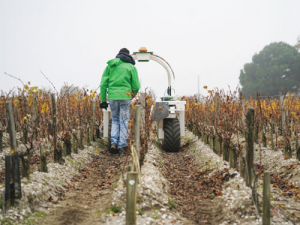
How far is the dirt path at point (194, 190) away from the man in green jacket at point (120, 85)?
1211 millimetres

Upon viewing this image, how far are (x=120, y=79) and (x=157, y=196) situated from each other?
2.78 m

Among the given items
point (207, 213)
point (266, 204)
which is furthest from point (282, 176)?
point (266, 204)

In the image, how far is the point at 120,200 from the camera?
339 centimetres

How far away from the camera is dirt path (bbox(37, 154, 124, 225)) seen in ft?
10.5

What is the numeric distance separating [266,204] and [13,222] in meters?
2.44

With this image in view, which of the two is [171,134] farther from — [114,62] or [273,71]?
[273,71]

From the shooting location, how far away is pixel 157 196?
354 cm

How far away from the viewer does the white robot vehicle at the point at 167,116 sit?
20.7ft

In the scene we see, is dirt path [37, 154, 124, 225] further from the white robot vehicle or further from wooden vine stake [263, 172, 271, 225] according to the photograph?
Result: wooden vine stake [263, 172, 271, 225]

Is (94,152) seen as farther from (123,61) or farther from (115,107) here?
(123,61)

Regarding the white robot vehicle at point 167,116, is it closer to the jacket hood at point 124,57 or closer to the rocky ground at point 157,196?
the jacket hood at point 124,57

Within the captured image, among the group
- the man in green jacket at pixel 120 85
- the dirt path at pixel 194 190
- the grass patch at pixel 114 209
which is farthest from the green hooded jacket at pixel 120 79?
the grass patch at pixel 114 209

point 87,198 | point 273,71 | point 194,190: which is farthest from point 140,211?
point 273,71

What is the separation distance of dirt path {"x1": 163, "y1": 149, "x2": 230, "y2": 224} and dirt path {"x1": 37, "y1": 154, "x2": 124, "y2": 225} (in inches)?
35.7
